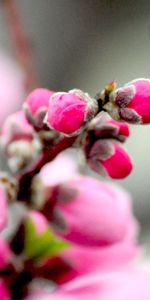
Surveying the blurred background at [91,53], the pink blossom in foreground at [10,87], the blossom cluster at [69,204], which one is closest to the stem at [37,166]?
the blossom cluster at [69,204]

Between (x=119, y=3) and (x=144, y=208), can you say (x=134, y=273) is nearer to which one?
(x=119, y=3)

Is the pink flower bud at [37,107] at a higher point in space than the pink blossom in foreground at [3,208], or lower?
higher

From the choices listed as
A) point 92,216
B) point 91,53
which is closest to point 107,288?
point 92,216

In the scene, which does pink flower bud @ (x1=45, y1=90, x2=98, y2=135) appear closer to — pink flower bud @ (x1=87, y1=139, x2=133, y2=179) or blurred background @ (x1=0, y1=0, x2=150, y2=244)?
pink flower bud @ (x1=87, y1=139, x2=133, y2=179)

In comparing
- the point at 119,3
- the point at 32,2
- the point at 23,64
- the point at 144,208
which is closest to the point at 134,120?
the point at 23,64

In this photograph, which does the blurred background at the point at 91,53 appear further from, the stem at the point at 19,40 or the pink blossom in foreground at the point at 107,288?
the pink blossom in foreground at the point at 107,288

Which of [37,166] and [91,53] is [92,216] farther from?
[91,53]
